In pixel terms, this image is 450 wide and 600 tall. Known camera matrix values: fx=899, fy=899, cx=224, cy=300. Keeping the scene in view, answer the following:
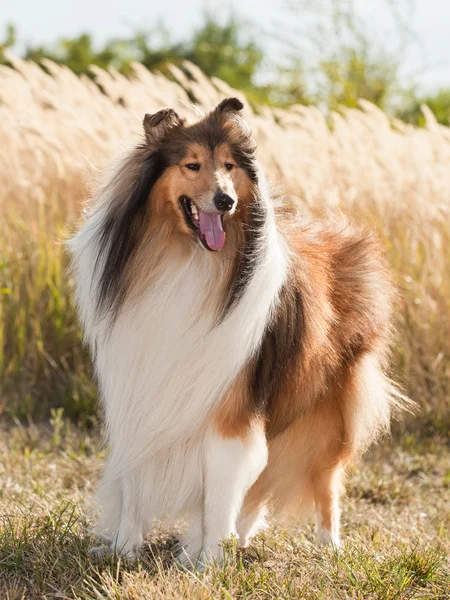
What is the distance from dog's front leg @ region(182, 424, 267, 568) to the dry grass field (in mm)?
134

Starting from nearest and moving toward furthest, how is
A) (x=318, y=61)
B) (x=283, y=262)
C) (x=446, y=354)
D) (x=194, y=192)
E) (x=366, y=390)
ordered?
(x=194, y=192), (x=283, y=262), (x=366, y=390), (x=446, y=354), (x=318, y=61)

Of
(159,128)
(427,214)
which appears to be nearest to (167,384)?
(159,128)

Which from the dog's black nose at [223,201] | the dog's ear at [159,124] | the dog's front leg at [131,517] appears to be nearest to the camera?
the dog's black nose at [223,201]

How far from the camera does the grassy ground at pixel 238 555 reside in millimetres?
3424

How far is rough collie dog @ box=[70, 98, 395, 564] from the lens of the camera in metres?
3.56

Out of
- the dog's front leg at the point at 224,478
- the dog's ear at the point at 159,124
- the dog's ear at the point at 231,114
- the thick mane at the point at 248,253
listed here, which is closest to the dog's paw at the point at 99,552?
the dog's front leg at the point at 224,478

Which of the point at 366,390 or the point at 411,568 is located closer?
the point at 411,568

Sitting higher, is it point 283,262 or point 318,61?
point 283,262

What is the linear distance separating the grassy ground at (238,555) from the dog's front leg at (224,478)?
0.11 meters

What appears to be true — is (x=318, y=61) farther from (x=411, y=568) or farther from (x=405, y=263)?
(x=411, y=568)

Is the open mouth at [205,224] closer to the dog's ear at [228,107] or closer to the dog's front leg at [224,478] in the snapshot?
the dog's ear at [228,107]

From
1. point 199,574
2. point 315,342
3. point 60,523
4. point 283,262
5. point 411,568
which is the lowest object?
point 60,523

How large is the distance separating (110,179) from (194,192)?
487 millimetres

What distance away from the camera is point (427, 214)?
7.01m
